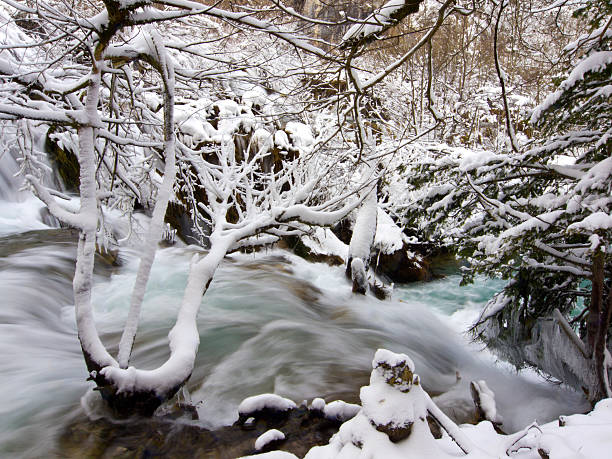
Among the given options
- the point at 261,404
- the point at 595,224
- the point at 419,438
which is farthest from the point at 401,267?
the point at 419,438

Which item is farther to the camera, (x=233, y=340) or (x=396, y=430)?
(x=233, y=340)

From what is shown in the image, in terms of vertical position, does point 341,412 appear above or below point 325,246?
below

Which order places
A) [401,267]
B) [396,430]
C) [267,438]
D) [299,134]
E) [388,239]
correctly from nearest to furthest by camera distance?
[396,430]
[267,438]
[299,134]
[388,239]
[401,267]

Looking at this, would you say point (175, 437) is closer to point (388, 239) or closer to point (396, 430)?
point (396, 430)

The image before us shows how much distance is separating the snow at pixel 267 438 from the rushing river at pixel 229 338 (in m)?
0.66

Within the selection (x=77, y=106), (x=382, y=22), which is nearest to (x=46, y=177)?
(x=77, y=106)

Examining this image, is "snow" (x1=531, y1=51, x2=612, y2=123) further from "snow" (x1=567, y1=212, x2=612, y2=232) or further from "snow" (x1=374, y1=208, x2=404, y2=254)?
"snow" (x1=374, y1=208, x2=404, y2=254)

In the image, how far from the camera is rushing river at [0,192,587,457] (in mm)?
3162

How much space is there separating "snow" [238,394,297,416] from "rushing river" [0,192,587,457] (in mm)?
373

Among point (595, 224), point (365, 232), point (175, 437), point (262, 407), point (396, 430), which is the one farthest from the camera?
point (365, 232)

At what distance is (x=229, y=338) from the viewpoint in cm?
471

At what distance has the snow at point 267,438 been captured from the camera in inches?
95.0

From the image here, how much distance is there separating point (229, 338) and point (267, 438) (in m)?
2.39

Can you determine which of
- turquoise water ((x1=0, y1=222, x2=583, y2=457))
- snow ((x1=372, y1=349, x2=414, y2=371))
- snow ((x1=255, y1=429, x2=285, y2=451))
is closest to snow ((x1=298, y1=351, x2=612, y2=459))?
snow ((x1=372, y1=349, x2=414, y2=371))
